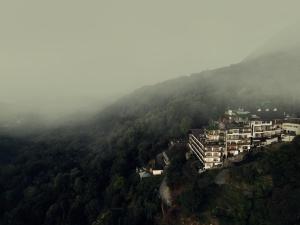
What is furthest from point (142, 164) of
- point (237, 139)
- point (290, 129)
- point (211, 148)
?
point (290, 129)

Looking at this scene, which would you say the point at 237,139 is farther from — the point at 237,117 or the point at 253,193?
the point at 253,193

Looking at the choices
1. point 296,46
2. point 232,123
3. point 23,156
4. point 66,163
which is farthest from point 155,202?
point 296,46

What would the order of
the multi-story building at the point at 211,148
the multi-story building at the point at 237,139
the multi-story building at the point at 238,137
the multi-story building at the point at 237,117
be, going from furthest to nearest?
the multi-story building at the point at 237,117 < the multi-story building at the point at 237,139 < the multi-story building at the point at 238,137 < the multi-story building at the point at 211,148

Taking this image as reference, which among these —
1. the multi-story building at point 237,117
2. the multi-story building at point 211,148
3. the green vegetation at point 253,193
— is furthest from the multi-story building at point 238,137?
the green vegetation at point 253,193

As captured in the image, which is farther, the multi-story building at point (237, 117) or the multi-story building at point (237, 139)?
the multi-story building at point (237, 117)

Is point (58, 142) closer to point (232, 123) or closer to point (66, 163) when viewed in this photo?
point (66, 163)

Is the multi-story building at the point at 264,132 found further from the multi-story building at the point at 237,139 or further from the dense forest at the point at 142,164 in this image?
the dense forest at the point at 142,164

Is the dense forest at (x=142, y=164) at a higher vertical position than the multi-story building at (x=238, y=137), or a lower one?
lower
